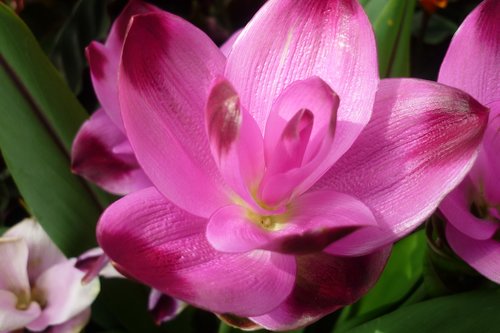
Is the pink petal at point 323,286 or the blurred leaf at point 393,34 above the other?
the blurred leaf at point 393,34

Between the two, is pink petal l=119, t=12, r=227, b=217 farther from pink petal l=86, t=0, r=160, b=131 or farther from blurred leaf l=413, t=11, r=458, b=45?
blurred leaf l=413, t=11, r=458, b=45

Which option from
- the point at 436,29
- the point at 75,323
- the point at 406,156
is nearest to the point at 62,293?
the point at 75,323

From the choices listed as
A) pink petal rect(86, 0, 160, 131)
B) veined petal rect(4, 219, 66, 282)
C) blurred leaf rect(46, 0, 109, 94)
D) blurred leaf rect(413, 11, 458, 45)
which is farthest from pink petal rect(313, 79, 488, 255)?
blurred leaf rect(413, 11, 458, 45)

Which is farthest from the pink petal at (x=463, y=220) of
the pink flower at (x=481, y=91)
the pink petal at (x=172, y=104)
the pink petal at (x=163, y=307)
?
the pink petal at (x=163, y=307)

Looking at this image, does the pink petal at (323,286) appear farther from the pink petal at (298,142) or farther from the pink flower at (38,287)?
the pink flower at (38,287)

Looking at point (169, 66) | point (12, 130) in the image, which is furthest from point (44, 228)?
point (169, 66)

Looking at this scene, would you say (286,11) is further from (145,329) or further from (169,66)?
(145,329)

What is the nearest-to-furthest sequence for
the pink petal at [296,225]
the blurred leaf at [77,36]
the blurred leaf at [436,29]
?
the pink petal at [296,225], the blurred leaf at [77,36], the blurred leaf at [436,29]

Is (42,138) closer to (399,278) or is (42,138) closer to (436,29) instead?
(399,278)
